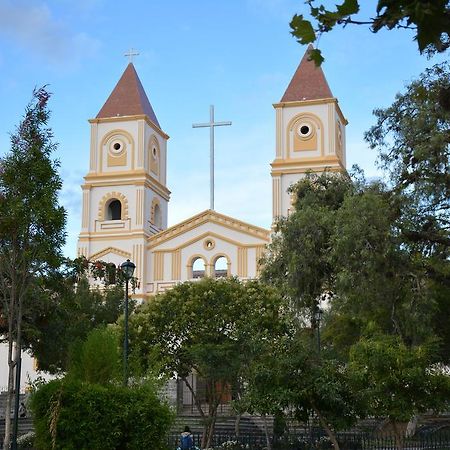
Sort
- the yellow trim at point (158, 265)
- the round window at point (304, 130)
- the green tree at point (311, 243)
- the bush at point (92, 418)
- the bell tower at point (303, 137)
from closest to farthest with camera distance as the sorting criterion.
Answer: the bush at point (92, 418) → the green tree at point (311, 243) → the bell tower at point (303, 137) → the yellow trim at point (158, 265) → the round window at point (304, 130)

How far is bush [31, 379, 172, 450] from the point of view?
12664 millimetres

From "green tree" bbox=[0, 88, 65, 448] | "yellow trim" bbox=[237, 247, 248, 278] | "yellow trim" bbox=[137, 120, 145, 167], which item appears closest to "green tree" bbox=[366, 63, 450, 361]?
"green tree" bbox=[0, 88, 65, 448]

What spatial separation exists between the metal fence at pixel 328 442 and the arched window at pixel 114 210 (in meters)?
29.5

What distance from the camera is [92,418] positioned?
12.8 meters

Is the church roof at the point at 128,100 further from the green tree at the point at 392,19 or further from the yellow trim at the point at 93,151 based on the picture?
the green tree at the point at 392,19

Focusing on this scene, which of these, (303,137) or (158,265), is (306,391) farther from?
(303,137)

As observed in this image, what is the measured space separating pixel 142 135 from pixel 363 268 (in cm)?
3415

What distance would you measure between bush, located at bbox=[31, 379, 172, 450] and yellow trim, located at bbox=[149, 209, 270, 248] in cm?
3454

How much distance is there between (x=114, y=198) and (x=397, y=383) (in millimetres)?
36032

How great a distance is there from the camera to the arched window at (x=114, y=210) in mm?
51056

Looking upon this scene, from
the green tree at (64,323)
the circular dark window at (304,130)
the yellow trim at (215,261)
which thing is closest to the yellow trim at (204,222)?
the yellow trim at (215,261)

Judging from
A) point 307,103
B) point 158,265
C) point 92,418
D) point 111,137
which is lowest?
point 92,418

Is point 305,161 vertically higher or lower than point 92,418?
higher

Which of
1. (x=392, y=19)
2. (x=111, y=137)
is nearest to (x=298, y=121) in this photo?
(x=111, y=137)
